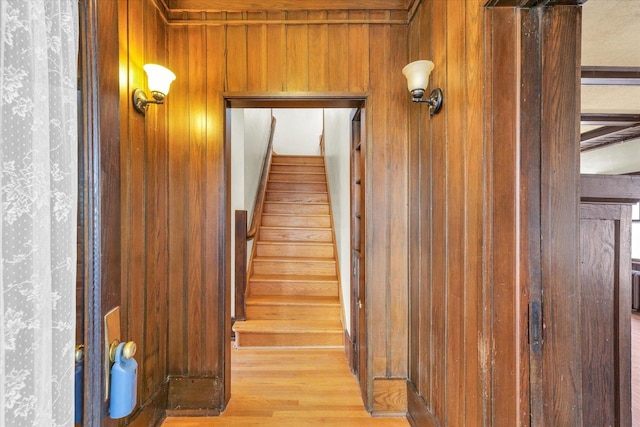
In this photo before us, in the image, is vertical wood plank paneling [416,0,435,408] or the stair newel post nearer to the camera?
vertical wood plank paneling [416,0,435,408]

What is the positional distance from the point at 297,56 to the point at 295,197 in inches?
114

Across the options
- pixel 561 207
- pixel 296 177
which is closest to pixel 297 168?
pixel 296 177

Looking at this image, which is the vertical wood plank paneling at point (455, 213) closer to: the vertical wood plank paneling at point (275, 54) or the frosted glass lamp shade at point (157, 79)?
the vertical wood plank paneling at point (275, 54)

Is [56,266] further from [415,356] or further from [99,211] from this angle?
[415,356]

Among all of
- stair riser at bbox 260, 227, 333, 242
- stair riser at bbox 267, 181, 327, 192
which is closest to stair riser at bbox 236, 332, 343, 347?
stair riser at bbox 260, 227, 333, 242

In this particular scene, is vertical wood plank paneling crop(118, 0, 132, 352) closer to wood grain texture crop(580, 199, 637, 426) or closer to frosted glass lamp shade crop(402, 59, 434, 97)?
frosted glass lamp shade crop(402, 59, 434, 97)

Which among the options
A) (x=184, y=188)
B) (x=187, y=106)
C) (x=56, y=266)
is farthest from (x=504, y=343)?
(x=187, y=106)

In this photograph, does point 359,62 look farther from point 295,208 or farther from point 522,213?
point 295,208

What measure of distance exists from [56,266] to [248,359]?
7.07 feet

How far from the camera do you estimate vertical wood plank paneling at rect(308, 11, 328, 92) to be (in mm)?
1984

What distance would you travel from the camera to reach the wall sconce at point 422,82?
5.04 ft

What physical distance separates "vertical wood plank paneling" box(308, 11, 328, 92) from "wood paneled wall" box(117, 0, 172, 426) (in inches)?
37.5

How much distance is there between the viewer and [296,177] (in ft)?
16.9

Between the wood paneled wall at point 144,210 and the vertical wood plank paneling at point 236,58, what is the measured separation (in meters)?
0.41
